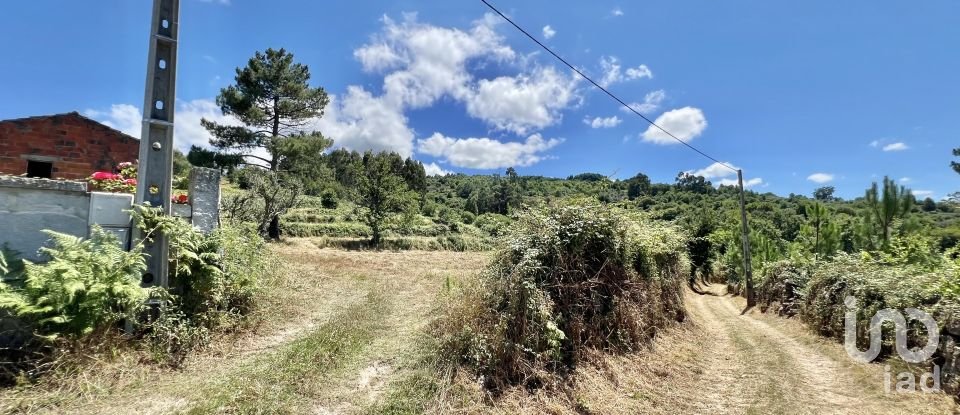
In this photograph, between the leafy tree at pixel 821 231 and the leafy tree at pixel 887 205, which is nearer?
the leafy tree at pixel 887 205

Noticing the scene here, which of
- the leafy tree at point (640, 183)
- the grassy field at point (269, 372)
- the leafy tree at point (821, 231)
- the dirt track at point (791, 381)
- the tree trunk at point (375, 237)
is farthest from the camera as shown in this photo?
the leafy tree at point (640, 183)

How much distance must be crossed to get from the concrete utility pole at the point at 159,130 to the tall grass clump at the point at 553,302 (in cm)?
346

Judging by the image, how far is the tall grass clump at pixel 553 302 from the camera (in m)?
4.82

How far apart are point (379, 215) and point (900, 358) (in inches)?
924

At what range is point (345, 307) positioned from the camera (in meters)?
7.23

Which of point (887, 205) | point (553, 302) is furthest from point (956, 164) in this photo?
point (553, 302)

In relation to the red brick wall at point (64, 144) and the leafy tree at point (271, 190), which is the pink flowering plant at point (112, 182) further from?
the leafy tree at point (271, 190)

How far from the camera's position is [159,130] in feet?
15.2

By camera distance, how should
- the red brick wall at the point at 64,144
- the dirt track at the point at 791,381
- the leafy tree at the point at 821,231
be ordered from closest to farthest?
the dirt track at the point at 791,381, the red brick wall at the point at 64,144, the leafy tree at the point at 821,231

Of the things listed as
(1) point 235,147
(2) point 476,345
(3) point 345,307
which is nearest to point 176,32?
Result: (3) point 345,307

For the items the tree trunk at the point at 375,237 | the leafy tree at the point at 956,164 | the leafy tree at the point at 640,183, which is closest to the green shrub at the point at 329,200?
the tree trunk at the point at 375,237

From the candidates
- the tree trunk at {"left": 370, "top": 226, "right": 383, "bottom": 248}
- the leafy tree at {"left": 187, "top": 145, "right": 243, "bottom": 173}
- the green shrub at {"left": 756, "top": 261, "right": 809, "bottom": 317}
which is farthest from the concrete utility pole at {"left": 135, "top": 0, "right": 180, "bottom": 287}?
the tree trunk at {"left": 370, "top": 226, "right": 383, "bottom": 248}

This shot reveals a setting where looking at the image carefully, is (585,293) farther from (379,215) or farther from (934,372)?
(379,215)

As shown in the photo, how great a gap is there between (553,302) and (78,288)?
5.04 meters
